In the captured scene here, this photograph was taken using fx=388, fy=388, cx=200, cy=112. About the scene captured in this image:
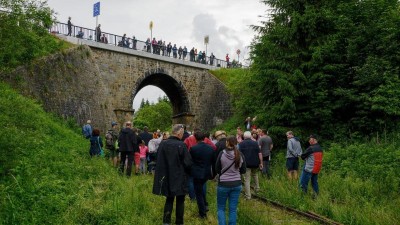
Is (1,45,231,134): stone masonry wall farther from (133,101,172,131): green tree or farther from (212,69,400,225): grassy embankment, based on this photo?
(133,101,172,131): green tree

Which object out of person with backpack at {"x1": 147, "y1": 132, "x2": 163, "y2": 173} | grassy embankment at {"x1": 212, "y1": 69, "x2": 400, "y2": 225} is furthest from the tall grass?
person with backpack at {"x1": 147, "y1": 132, "x2": 163, "y2": 173}

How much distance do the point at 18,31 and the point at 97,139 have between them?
4812 mm

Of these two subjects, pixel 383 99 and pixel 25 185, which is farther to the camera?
pixel 383 99

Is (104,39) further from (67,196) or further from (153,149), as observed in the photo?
(67,196)

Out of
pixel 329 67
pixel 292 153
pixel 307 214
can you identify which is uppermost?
pixel 329 67

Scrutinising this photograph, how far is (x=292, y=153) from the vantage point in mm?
12508

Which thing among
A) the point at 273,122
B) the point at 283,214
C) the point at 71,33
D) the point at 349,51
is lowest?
the point at 283,214

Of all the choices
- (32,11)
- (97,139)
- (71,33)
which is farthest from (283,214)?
(71,33)

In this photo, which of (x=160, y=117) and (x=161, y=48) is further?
(x=160, y=117)

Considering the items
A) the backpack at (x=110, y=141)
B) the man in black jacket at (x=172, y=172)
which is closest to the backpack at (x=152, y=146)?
the backpack at (x=110, y=141)

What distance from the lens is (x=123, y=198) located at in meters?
8.15

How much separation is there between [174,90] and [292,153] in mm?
23031

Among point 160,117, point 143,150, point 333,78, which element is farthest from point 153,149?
point 160,117

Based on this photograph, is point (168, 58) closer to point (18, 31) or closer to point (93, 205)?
point (18, 31)
